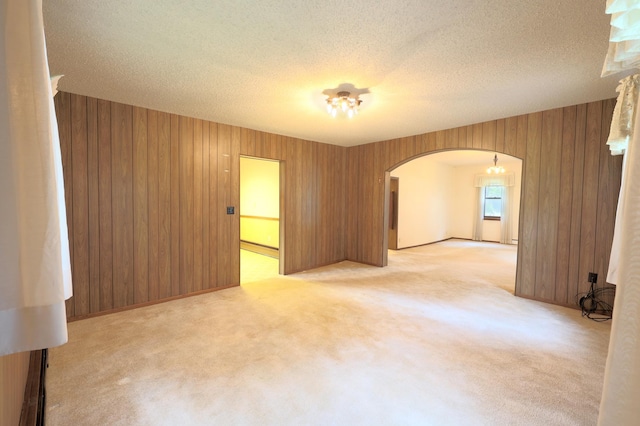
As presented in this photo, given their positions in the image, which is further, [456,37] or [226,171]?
[226,171]

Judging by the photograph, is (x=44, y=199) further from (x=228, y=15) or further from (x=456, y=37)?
(x=456, y=37)

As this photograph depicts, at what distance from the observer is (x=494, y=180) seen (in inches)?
338

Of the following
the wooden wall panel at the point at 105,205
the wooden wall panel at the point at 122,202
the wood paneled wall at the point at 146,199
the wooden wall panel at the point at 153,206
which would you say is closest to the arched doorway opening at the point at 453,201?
the wood paneled wall at the point at 146,199

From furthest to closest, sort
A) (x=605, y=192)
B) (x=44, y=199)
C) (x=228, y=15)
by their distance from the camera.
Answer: (x=605, y=192) < (x=228, y=15) < (x=44, y=199)

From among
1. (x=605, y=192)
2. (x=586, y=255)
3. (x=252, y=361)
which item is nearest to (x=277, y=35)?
(x=252, y=361)

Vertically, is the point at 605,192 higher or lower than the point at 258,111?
lower

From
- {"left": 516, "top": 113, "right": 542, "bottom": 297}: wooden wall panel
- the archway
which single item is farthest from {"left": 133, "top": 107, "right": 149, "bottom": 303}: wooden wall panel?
the archway

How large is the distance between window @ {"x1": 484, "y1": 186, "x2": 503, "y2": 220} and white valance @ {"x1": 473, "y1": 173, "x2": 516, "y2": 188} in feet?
0.77

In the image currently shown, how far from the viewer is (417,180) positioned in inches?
318

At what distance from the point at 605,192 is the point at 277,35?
3.78 meters

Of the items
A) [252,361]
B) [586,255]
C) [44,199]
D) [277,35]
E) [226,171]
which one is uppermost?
[277,35]

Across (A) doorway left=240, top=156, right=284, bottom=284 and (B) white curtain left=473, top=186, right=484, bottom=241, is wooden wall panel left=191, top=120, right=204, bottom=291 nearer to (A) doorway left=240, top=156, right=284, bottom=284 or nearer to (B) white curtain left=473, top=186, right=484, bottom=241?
(A) doorway left=240, top=156, right=284, bottom=284

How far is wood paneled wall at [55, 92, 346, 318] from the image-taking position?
299cm

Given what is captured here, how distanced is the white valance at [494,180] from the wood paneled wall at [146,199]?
273 inches
